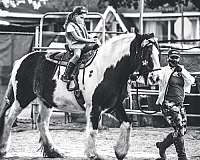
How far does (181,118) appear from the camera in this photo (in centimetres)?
984

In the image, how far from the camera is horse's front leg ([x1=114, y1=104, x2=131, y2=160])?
980 cm

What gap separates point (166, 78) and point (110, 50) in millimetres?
988

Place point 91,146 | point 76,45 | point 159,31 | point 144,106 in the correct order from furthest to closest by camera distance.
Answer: point 159,31, point 144,106, point 76,45, point 91,146

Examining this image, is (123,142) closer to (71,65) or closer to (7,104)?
(71,65)

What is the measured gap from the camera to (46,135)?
35.4 ft

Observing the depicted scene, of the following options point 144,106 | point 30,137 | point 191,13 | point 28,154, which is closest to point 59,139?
point 30,137

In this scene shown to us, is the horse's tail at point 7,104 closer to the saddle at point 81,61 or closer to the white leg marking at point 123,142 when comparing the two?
the saddle at point 81,61

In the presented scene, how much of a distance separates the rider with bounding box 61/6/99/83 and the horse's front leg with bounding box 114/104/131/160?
1.02m

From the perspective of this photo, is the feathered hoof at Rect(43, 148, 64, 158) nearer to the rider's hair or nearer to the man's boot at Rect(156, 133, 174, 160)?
the man's boot at Rect(156, 133, 174, 160)

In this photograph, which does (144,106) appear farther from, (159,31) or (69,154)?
(159,31)

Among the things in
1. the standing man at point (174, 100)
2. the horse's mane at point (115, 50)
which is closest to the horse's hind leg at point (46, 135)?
the horse's mane at point (115, 50)

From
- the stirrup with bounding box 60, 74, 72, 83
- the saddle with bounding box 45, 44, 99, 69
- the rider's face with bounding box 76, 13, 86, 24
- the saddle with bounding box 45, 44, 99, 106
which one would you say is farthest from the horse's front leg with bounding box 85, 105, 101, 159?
the rider's face with bounding box 76, 13, 86, 24

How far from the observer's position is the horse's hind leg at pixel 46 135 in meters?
10.6

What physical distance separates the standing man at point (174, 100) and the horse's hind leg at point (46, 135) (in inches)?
70.7
